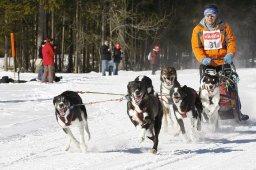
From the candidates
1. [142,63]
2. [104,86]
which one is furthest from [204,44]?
[142,63]

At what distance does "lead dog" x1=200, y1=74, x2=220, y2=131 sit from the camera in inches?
317

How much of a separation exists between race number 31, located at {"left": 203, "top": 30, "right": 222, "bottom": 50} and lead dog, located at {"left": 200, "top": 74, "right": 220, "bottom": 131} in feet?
1.86

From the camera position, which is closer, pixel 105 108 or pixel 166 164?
pixel 166 164

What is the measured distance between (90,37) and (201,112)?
27635mm

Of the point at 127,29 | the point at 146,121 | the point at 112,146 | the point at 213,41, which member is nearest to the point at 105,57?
the point at 127,29

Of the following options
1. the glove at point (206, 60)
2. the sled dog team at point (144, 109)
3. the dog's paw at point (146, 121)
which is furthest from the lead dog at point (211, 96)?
the dog's paw at point (146, 121)

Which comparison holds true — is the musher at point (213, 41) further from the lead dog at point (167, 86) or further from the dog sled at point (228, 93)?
the lead dog at point (167, 86)

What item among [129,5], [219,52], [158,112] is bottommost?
[158,112]

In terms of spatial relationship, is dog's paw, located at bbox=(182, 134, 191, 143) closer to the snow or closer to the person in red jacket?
the snow

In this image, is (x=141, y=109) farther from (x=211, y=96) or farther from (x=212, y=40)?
(x=212, y=40)

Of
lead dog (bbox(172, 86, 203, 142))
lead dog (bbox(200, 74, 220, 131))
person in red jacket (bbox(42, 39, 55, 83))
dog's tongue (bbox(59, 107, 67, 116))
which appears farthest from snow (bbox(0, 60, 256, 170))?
person in red jacket (bbox(42, 39, 55, 83))

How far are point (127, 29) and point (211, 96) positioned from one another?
2910 centimetres

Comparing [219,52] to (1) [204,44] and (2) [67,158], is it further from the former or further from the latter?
(2) [67,158]

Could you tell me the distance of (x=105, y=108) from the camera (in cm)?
→ 1136
